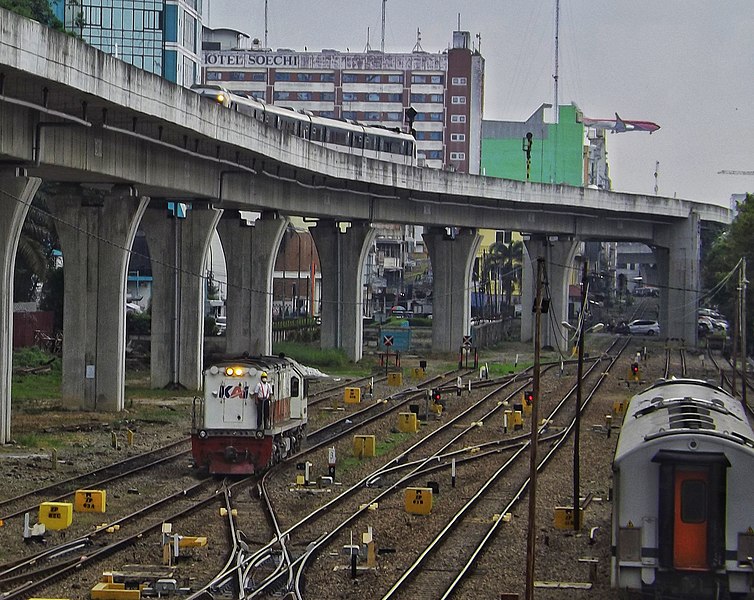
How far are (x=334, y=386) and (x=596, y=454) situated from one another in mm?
21736

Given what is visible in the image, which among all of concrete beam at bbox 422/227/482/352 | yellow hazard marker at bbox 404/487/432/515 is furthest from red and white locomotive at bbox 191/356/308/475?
concrete beam at bbox 422/227/482/352

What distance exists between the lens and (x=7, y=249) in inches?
1391

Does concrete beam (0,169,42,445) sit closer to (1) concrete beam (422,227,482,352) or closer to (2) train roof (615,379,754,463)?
(2) train roof (615,379,754,463)

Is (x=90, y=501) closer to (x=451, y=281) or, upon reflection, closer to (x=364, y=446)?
(x=364, y=446)

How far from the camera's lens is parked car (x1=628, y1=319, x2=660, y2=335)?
343 ft

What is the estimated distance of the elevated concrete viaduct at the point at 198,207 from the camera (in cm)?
3331

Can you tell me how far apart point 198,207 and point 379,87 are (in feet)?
389

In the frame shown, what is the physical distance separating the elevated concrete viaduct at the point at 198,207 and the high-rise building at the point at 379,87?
7704 centimetres

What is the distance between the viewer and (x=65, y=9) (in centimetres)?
10119

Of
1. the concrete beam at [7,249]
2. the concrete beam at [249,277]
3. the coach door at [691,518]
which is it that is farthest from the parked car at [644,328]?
the coach door at [691,518]

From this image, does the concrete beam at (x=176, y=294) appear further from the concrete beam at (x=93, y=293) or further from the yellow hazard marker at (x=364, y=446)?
the yellow hazard marker at (x=364, y=446)

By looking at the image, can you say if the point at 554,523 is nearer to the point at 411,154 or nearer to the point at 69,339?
the point at 69,339

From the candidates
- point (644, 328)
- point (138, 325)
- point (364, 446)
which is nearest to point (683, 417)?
point (364, 446)

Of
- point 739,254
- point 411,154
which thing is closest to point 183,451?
point 411,154
